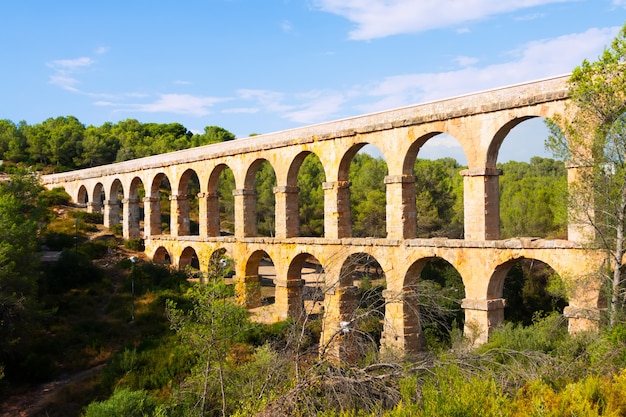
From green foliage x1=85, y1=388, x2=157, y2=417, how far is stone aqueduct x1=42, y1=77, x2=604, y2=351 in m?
3.42

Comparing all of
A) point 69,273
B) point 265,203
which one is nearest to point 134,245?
point 69,273

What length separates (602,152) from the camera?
12000 mm

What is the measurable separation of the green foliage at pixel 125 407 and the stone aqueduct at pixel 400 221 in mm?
3418

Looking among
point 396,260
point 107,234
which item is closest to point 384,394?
point 396,260

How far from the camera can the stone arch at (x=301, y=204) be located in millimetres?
21016

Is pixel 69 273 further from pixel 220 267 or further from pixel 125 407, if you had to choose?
pixel 125 407

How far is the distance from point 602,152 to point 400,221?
20.8 feet

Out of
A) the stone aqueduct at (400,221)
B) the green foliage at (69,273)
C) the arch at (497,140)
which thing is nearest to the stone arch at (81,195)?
the green foliage at (69,273)

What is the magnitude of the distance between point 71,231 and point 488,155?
2427 centimetres

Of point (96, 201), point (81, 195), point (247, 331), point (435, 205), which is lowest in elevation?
point (247, 331)

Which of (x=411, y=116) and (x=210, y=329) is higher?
(x=411, y=116)

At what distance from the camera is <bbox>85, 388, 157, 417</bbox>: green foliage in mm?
11219

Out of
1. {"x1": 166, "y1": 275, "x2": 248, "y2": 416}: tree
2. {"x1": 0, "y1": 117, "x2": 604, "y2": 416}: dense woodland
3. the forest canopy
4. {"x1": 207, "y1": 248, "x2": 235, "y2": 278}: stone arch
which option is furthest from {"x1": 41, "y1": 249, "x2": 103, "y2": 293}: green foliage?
the forest canopy

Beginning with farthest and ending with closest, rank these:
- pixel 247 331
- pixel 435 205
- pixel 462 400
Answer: pixel 435 205 → pixel 247 331 → pixel 462 400
